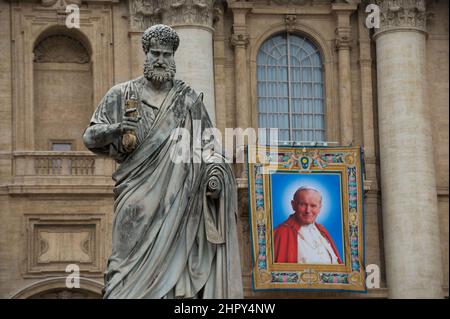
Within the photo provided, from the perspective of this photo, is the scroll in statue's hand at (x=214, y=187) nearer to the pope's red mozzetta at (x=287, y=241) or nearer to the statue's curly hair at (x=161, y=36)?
the statue's curly hair at (x=161, y=36)

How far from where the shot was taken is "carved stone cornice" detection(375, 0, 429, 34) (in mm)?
34219

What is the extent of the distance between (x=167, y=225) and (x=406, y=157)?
23.0 meters

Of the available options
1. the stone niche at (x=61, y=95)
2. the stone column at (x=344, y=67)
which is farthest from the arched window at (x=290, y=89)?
the stone niche at (x=61, y=95)

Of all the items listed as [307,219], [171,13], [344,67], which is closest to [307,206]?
[307,219]

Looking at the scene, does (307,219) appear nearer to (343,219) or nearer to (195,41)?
(343,219)

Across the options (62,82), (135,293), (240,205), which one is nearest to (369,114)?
(240,205)

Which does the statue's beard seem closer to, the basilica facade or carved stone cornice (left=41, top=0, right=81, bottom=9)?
the basilica facade

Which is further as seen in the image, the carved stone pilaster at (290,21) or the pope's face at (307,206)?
the carved stone pilaster at (290,21)

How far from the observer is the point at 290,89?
34156 millimetres

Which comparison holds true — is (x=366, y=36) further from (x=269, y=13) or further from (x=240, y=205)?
(x=240, y=205)

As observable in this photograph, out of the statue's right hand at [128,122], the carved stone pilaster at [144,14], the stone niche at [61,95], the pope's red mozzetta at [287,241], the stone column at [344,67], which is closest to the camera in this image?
the statue's right hand at [128,122]

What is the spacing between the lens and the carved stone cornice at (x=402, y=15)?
1347 inches

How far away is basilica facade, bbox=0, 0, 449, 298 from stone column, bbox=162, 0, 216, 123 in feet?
0.09

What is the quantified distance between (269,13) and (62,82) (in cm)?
435
